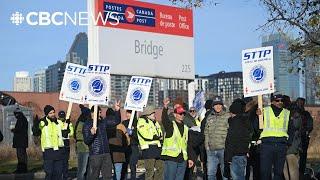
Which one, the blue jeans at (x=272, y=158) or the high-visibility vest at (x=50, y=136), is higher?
the high-visibility vest at (x=50, y=136)

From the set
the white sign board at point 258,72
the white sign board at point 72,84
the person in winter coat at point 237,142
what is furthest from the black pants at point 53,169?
the white sign board at point 258,72

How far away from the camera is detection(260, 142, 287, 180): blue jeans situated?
1323 cm

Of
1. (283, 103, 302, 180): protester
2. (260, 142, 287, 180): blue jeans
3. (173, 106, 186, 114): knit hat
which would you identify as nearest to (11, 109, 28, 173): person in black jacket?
(283, 103, 302, 180): protester

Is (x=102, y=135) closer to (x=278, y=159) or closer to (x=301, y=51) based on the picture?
(x=278, y=159)

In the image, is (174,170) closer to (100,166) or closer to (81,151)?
(100,166)

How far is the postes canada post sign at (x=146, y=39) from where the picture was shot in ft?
90.4

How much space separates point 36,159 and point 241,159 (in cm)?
1486

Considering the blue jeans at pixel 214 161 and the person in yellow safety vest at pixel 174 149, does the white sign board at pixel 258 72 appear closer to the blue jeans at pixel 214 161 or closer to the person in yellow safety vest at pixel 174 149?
the blue jeans at pixel 214 161

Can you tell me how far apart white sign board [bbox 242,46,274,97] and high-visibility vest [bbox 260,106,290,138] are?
0.65 meters

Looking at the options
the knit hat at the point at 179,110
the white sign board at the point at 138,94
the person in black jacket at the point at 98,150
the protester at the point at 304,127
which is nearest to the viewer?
the knit hat at the point at 179,110

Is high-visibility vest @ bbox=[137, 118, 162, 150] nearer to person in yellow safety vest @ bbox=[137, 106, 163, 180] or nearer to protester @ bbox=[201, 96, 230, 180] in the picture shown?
person in yellow safety vest @ bbox=[137, 106, 163, 180]

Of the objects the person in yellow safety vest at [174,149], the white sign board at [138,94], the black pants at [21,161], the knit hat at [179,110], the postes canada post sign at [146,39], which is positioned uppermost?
the postes canada post sign at [146,39]

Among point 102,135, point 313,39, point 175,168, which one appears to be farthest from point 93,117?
point 313,39

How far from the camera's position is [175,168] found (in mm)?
12688
